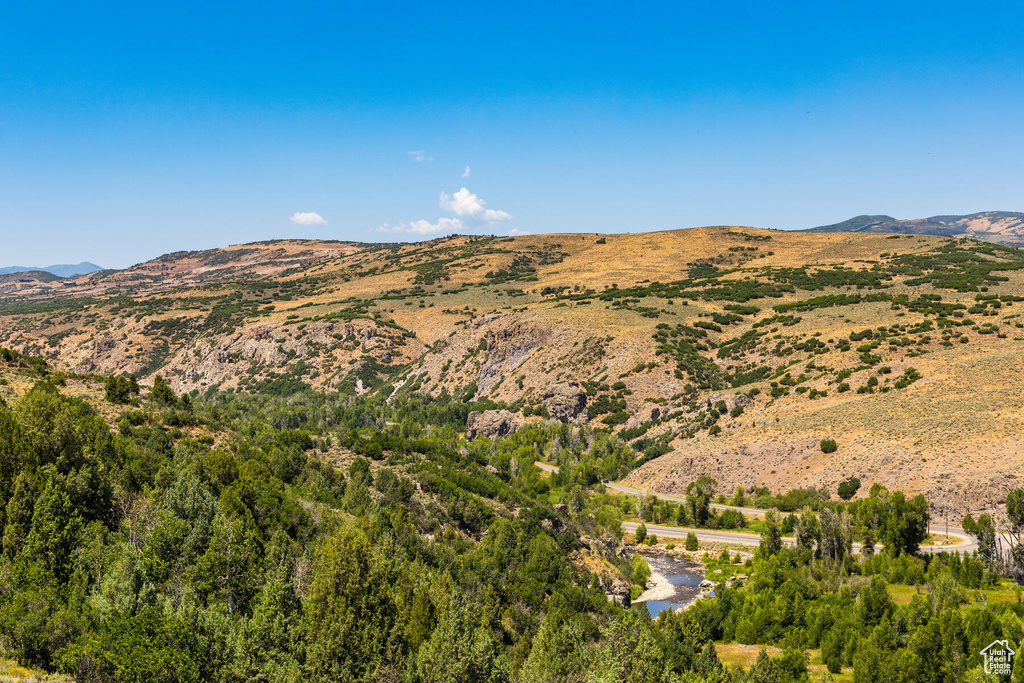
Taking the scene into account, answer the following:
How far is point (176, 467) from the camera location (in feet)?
129

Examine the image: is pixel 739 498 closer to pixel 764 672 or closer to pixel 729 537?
pixel 729 537

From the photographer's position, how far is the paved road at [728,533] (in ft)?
168

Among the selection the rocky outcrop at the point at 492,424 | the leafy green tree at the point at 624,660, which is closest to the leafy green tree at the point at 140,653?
the leafy green tree at the point at 624,660

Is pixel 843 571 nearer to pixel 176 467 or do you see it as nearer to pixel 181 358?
pixel 176 467

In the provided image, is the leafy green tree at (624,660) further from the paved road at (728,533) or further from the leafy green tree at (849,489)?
the leafy green tree at (849,489)

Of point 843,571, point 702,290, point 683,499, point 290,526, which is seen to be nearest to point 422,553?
point 290,526

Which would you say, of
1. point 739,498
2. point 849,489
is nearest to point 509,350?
point 739,498

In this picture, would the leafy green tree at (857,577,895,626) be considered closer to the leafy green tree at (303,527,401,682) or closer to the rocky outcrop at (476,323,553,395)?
the leafy green tree at (303,527,401,682)

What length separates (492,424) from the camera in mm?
103125

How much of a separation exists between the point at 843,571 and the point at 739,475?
2942 centimetres

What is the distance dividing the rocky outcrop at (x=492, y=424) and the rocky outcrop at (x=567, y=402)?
5822 millimetres

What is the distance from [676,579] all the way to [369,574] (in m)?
37.5

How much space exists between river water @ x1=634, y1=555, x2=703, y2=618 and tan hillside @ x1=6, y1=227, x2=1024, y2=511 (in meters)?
18.0

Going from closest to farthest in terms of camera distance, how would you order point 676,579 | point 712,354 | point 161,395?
point 161,395, point 676,579, point 712,354
